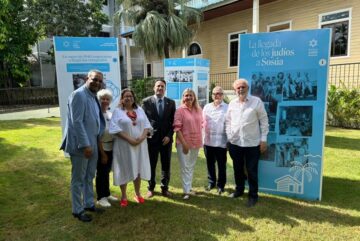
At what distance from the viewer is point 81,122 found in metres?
3.75

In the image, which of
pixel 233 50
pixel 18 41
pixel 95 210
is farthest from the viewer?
pixel 18 41

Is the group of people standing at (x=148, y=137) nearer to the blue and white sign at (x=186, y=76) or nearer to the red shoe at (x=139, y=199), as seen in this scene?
the red shoe at (x=139, y=199)

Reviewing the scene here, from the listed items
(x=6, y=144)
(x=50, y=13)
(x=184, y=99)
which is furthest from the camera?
(x=50, y=13)

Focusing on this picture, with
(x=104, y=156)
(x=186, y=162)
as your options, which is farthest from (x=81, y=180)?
(x=186, y=162)

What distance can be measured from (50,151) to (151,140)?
15.5ft

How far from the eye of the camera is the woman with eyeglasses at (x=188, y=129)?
4.74 m

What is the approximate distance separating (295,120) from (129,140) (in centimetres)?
254

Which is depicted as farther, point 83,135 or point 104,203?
point 104,203

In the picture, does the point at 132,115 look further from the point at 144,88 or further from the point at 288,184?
the point at 144,88

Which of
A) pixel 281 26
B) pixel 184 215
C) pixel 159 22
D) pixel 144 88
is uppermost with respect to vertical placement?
pixel 159 22

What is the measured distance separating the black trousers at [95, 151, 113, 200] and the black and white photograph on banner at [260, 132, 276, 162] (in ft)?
8.02

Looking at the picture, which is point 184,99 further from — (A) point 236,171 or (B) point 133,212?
(B) point 133,212

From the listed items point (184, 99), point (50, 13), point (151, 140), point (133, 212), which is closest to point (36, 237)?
point (133, 212)

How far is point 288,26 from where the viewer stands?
14.5 meters
